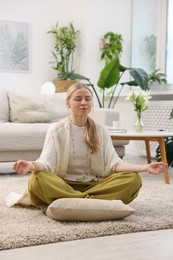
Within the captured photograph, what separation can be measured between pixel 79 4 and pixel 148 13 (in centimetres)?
101

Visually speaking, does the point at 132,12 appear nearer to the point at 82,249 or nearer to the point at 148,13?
the point at 148,13

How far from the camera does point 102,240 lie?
1.81 metres

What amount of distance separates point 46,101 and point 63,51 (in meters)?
1.90

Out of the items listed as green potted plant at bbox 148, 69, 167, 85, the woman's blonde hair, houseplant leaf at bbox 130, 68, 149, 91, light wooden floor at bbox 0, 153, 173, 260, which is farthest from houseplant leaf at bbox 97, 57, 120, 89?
light wooden floor at bbox 0, 153, 173, 260

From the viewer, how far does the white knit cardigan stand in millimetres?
2291

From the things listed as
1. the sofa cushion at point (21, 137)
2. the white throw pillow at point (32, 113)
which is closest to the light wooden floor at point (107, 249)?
the sofa cushion at point (21, 137)

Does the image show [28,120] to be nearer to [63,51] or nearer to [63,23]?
[63,51]

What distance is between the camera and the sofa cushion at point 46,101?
4.36 metres

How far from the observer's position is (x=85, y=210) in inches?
80.3

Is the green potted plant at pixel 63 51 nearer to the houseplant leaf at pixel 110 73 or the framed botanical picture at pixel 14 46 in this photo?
the framed botanical picture at pixel 14 46

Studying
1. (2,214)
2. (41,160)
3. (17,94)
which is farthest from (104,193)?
(17,94)

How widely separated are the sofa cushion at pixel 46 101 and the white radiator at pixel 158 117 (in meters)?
1.13

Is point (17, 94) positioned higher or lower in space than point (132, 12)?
lower

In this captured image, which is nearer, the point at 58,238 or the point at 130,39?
the point at 58,238
